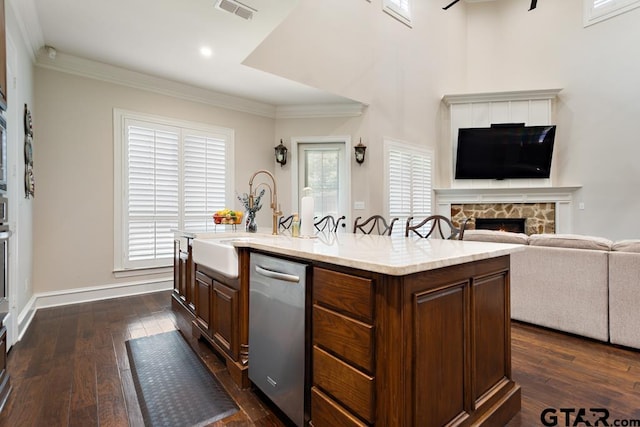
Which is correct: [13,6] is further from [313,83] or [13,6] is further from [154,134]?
[313,83]

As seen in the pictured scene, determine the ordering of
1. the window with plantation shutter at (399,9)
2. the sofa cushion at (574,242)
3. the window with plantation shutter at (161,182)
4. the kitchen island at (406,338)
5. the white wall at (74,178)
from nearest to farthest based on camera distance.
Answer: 1. the kitchen island at (406,338)
2. the sofa cushion at (574,242)
3. the white wall at (74,178)
4. the window with plantation shutter at (161,182)
5. the window with plantation shutter at (399,9)

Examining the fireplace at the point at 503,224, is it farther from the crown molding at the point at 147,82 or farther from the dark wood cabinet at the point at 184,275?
the dark wood cabinet at the point at 184,275

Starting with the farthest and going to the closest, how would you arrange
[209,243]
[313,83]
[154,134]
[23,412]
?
[313,83], [154,134], [209,243], [23,412]

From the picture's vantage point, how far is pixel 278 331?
5.36 feet

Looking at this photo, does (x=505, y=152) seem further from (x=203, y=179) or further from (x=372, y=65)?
(x=203, y=179)

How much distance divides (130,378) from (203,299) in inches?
26.4

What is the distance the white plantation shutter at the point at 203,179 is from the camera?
4641mm

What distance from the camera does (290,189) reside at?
5473 mm

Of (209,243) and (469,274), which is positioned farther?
(209,243)

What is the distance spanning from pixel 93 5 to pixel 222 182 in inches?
103

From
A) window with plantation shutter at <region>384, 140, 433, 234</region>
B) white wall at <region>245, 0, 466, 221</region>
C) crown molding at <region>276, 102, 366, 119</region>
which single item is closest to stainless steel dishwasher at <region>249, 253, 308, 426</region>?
white wall at <region>245, 0, 466, 221</region>

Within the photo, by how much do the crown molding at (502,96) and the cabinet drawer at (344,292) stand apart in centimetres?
648

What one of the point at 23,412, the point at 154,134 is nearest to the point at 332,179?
the point at 154,134

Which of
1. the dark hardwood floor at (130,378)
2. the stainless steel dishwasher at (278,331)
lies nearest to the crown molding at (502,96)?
→ the dark hardwood floor at (130,378)
